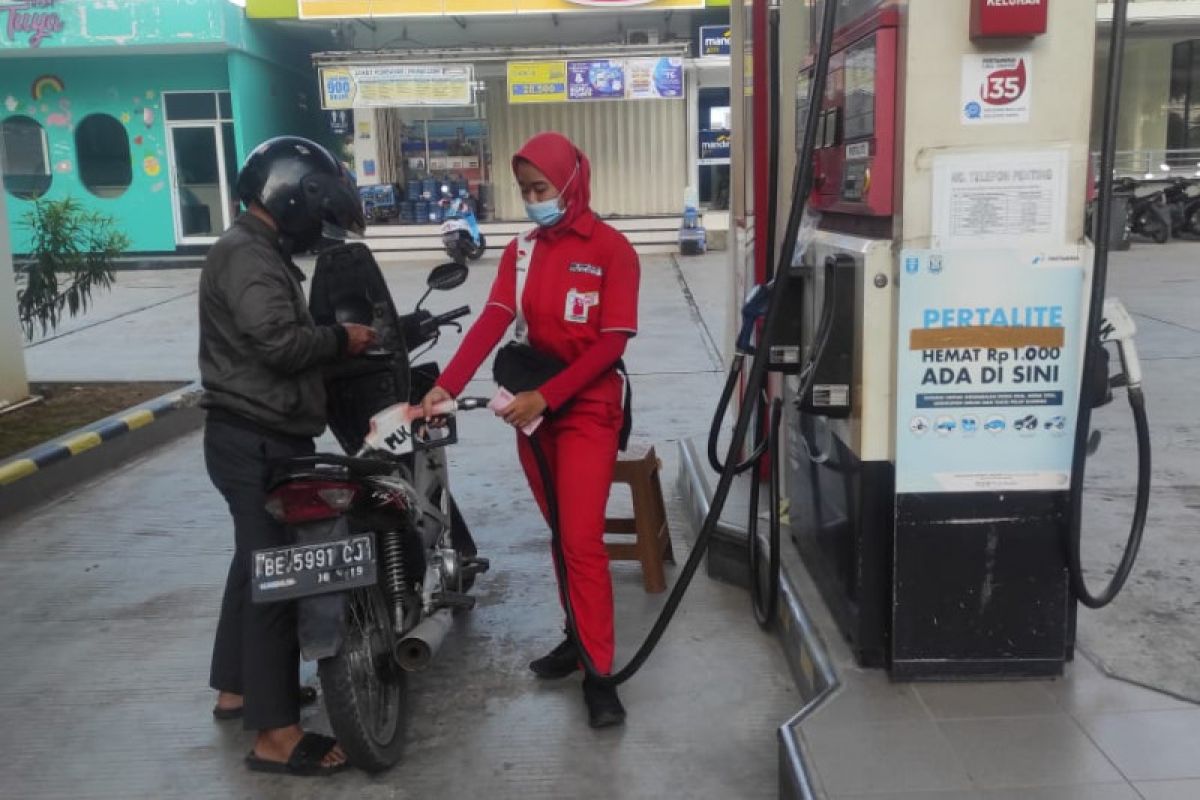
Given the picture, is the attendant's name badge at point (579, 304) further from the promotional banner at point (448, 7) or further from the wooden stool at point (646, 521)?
the promotional banner at point (448, 7)

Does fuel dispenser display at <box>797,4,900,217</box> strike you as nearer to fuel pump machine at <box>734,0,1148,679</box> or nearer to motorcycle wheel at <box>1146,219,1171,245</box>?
fuel pump machine at <box>734,0,1148,679</box>

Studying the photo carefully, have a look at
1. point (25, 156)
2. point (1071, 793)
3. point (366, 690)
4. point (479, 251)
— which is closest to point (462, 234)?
point (479, 251)

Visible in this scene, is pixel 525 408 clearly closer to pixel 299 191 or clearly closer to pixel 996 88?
pixel 299 191

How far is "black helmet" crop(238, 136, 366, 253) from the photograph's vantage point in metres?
3.25

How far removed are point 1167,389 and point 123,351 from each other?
9.02 m

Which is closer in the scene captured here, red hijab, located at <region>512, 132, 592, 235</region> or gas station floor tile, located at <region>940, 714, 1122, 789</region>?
gas station floor tile, located at <region>940, 714, 1122, 789</region>

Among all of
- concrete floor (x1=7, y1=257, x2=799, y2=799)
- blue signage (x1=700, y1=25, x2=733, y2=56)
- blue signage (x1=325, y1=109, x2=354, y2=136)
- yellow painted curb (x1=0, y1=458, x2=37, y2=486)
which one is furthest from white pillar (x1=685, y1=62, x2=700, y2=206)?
yellow painted curb (x1=0, y1=458, x2=37, y2=486)

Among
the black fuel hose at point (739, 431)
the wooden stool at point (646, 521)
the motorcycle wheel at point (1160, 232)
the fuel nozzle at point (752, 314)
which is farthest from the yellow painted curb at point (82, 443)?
the motorcycle wheel at point (1160, 232)

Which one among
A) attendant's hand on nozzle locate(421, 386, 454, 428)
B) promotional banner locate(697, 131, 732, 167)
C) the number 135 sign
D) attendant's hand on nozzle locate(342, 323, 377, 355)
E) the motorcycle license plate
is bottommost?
the motorcycle license plate

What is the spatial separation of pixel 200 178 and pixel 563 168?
18.2 meters

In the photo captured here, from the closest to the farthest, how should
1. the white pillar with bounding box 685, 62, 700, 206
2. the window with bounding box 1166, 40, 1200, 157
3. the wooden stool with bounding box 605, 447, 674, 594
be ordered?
the wooden stool with bounding box 605, 447, 674, 594 < the white pillar with bounding box 685, 62, 700, 206 < the window with bounding box 1166, 40, 1200, 157

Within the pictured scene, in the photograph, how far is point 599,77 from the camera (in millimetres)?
18266

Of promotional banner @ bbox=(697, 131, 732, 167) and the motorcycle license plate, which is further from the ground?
promotional banner @ bbox=(697, 131, 732, 167)

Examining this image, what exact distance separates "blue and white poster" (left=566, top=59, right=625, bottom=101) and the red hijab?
50.6 ft
